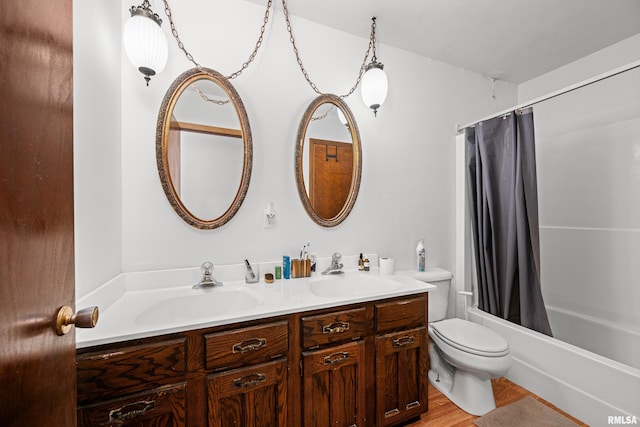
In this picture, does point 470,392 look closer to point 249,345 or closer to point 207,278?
point 249,345

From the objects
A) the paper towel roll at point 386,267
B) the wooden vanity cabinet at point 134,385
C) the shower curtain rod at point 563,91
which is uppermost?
the shower curtain rod at point 563,91

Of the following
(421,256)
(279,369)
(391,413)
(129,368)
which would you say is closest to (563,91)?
(421,256)

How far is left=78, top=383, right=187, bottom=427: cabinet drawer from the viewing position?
0.94m

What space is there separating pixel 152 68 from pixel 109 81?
0.66ft

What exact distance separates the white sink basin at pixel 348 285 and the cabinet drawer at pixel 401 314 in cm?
15

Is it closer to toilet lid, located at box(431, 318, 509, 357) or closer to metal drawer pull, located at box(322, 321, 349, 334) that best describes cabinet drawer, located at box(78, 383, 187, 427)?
metal drawer pull, located at box(322, 321, 349, 334)

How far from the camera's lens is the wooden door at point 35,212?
43cm

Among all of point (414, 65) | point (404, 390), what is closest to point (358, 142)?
point (414, 65)

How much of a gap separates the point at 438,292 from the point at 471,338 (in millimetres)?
400

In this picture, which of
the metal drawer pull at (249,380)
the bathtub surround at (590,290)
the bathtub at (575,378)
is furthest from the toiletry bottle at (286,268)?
the bathtub at (575,378)

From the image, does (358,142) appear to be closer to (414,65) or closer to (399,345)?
(414,65)

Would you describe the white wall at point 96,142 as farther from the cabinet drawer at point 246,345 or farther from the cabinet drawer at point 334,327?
the cabinet drawer at point 334,327

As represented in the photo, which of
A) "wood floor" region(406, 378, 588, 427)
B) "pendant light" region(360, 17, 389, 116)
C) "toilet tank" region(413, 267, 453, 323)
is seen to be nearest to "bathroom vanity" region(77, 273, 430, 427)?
Result: "wood floor" region(406, 378, 588, 427)

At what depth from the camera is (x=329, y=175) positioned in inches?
76.0
